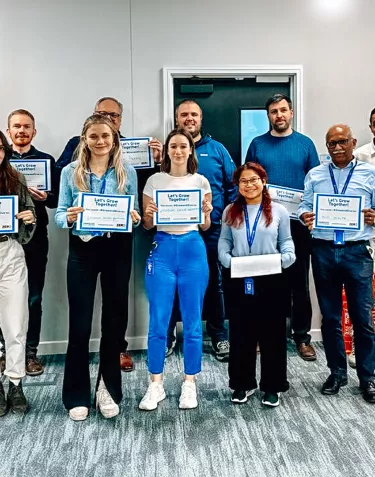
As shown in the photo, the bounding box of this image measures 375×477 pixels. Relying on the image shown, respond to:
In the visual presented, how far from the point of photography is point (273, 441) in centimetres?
240

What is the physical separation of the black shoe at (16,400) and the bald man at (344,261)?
5.66ft

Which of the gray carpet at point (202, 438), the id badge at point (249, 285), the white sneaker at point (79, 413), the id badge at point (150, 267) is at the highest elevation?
the id badge at point (150, 267)

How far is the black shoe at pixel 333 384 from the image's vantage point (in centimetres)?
291

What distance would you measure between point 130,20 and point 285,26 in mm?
1180

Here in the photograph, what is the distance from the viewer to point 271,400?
2.76m

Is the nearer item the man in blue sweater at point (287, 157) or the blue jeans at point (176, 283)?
the blue jeans at point (176, 283)

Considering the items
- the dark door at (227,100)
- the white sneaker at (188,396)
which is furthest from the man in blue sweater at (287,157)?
the white sneaker at (188,396)

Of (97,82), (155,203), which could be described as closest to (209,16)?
(97,82)

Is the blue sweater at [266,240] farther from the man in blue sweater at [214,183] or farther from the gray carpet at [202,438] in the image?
the gray carpet at [202,438]

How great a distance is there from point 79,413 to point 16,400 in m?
0.41

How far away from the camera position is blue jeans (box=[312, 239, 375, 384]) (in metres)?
2.81

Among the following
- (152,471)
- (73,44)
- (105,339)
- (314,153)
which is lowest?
(152,471)

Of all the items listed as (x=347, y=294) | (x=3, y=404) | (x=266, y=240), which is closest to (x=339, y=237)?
(x=347, y=294)

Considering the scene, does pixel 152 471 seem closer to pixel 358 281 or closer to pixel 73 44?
pixel 358 281
